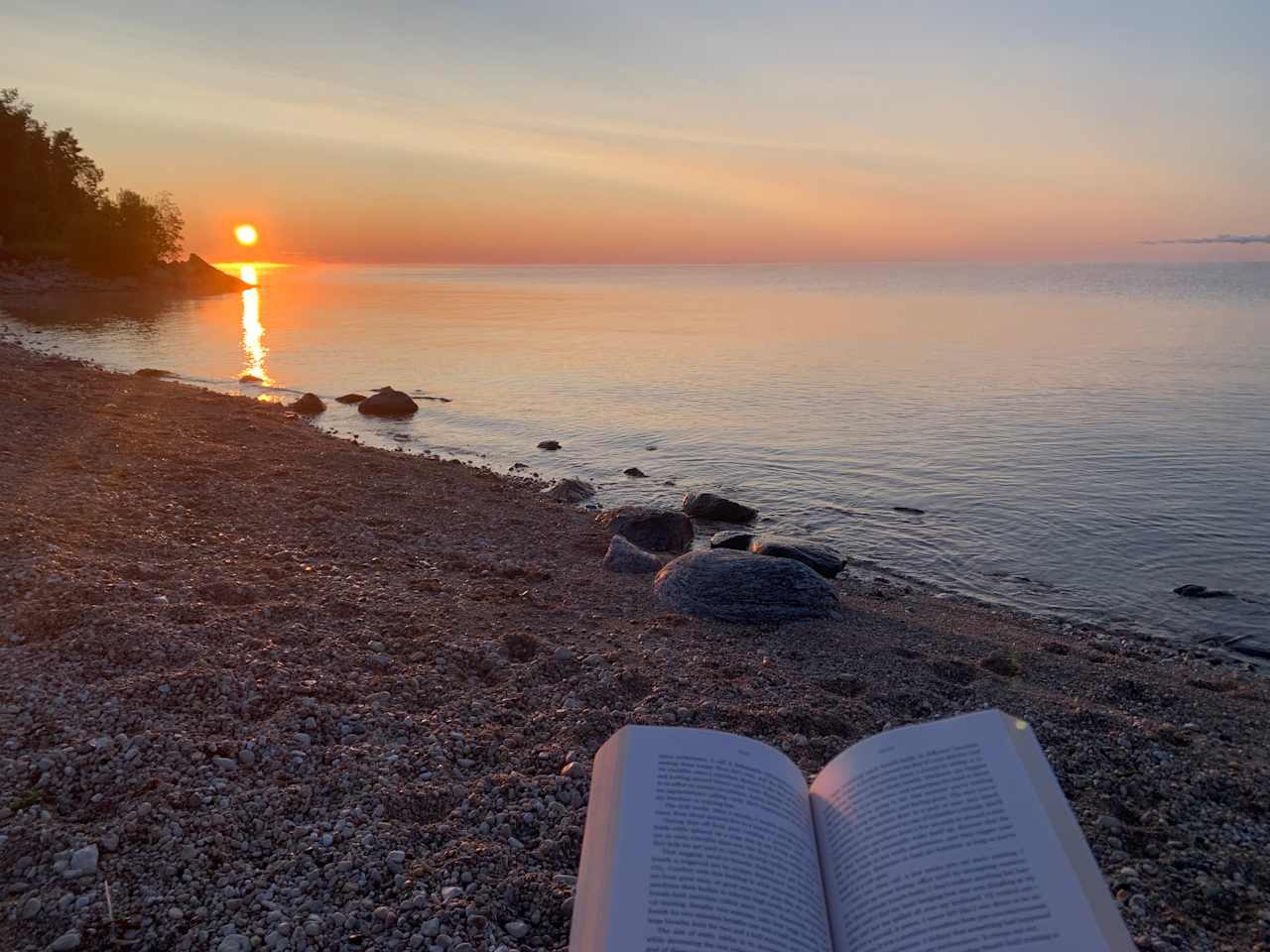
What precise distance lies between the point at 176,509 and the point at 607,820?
878 centimetres

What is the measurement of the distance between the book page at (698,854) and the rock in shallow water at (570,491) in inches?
508

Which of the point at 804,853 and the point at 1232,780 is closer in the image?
the point at 804,853

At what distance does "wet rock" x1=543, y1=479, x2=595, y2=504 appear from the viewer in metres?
15.9

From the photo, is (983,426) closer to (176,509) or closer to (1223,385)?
(1223,385)

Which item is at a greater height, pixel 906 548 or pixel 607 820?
pixel 607 820

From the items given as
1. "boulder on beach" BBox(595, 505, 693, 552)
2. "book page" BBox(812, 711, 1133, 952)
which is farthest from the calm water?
"book page" BBox(812, 711, 1133, 952)

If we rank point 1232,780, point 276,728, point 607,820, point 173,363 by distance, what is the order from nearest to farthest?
point 607,820 → point 276,728 → point 1232,780 → point 173,363

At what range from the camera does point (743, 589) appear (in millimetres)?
8805

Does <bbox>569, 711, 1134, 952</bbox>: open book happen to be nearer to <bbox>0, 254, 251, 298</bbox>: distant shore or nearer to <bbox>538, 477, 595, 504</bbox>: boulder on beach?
<bbox>538, 477, 595, 504</bbox>: boulder on beach

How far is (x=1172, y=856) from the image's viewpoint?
4.54 meters

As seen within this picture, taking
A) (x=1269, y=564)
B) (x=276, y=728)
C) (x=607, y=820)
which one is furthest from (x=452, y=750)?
(x=1269, y=564)

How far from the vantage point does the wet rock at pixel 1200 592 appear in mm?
11375

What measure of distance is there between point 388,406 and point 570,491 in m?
10.9

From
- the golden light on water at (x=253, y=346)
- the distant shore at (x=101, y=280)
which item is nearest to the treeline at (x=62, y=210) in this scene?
the distant shore at (x=101, y=280)
